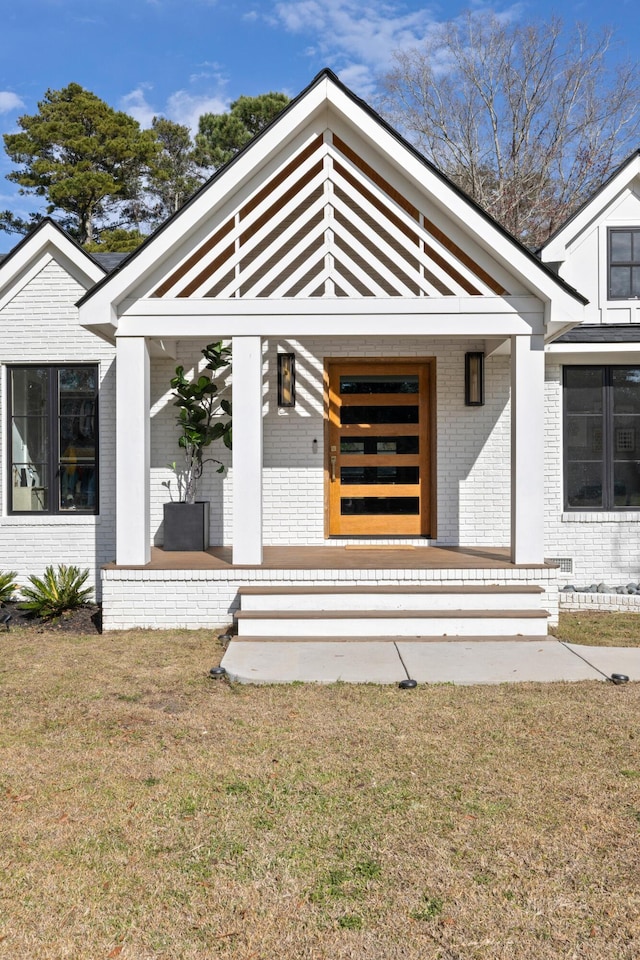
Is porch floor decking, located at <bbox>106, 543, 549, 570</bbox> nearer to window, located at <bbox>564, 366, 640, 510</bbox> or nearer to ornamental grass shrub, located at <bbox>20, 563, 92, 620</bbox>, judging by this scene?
ornamental grass shrub, located at <bbox>20, 563, 92, 620</bbox>

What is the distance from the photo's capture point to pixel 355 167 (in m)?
7.18

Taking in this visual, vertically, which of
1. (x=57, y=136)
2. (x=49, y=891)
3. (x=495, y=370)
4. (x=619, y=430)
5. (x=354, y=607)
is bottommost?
(x=49, y=891)

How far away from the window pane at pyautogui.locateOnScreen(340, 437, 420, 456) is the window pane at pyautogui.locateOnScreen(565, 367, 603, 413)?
2105 millimetres

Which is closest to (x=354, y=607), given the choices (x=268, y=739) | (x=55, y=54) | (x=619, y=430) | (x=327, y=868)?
(x=268, y=739)

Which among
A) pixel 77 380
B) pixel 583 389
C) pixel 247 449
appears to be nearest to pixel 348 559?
pixel 247 449

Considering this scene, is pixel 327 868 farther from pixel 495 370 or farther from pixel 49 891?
pixel 495 370

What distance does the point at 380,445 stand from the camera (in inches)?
374

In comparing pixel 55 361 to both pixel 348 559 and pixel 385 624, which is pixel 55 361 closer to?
pixel 348 559

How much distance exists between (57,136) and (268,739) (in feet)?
89.0

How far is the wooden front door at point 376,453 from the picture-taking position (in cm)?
946

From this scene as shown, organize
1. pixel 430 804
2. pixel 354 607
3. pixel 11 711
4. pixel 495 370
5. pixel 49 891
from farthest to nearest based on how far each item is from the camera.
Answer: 1. pixel 495 370
2. pixel 354 607
3. pixel 11 711
4. pixel 430 804
5. pixel 49 891

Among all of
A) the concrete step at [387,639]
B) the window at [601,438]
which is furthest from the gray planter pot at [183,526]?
the window at [601,438]

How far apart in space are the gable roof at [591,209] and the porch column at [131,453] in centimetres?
560

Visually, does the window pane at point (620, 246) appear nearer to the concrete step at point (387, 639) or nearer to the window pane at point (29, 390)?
the concrete step at point (387, 639)
